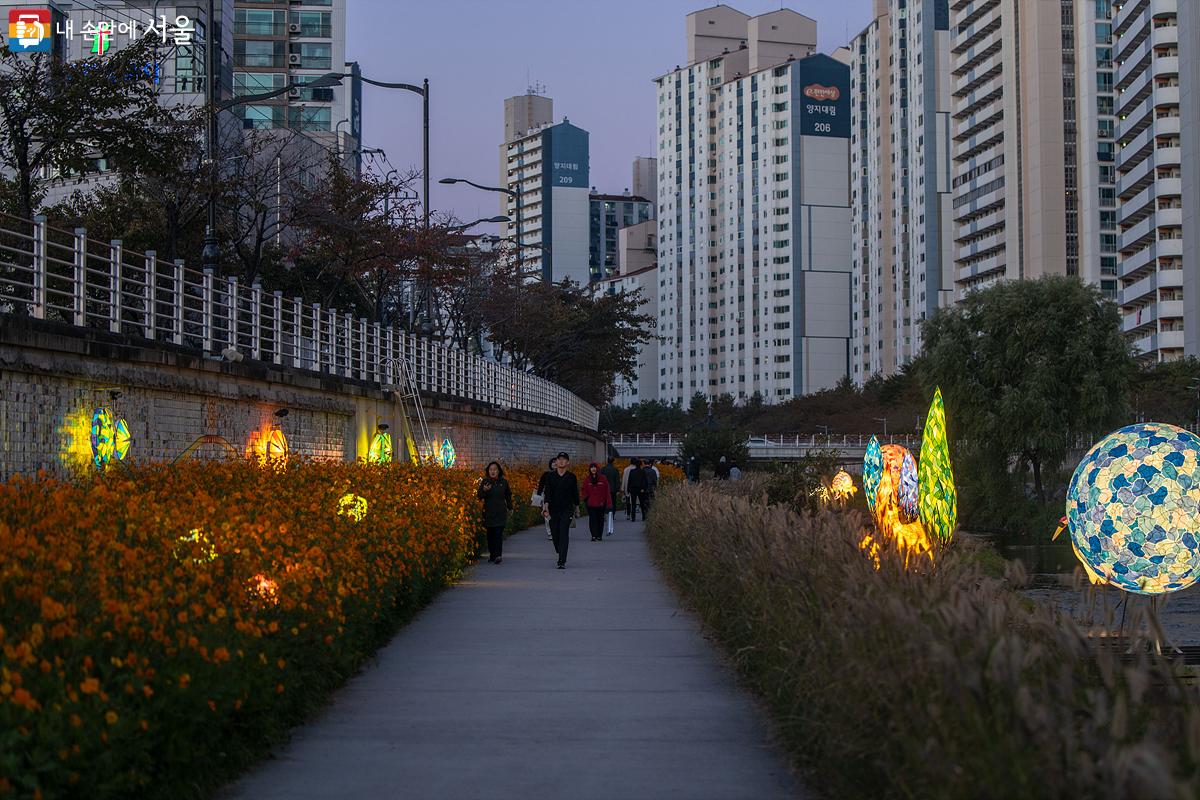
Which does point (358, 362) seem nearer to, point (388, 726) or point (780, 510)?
point (780, 510)

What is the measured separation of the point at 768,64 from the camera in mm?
174625

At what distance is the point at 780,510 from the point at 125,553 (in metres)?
6.86

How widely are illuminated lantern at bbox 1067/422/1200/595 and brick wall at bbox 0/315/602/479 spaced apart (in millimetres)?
10155

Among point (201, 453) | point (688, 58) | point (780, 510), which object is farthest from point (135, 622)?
point (688, 58)

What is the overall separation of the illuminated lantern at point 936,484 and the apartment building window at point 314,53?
96.9 m

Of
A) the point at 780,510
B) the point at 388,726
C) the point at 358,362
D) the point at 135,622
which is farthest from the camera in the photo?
the point at 358,362

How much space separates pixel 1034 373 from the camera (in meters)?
48.6

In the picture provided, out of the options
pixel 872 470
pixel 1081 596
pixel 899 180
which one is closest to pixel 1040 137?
pixel 899 180

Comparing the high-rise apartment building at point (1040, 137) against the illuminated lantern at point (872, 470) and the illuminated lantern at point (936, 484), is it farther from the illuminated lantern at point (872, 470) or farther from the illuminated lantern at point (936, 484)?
the illuminated lantern at point (936, 484)

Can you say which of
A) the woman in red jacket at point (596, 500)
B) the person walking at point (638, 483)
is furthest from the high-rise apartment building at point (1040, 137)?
the woman in red jacket at point (596, 500)

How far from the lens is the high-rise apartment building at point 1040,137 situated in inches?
4040

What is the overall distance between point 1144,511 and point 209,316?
15.0 metres

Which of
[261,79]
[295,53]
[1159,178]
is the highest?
[295,53]

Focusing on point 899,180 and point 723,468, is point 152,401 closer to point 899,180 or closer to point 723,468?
point 723,468
